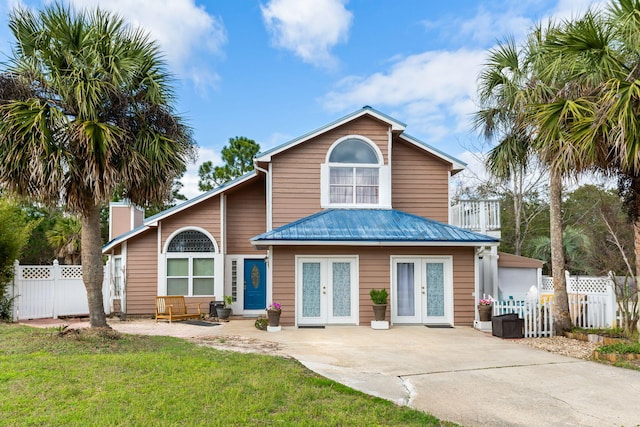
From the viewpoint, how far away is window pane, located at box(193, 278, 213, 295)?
1526 cm

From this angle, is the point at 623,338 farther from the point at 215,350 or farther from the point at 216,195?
the point at 216,195

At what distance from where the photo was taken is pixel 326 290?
13.2 m

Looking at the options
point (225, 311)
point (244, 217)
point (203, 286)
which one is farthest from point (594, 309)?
point (203, 286)

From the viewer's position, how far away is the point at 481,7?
14.8m

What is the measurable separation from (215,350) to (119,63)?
6126 mm

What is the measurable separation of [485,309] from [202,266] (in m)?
9.02

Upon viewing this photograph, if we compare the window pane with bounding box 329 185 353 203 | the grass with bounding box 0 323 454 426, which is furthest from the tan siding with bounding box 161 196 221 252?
the grass with bounding box 0 323 454 426

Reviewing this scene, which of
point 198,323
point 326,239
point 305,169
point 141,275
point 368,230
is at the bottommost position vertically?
point 198,323

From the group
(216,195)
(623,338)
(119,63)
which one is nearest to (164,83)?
(119,63)

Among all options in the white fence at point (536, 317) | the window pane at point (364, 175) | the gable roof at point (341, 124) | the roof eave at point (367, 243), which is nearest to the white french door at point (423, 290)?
the roof eave at point (367, 243)

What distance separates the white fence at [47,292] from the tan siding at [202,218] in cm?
365

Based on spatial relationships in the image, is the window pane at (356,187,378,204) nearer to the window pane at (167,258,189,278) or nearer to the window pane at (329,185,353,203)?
the window pane at (329,185,353,203)

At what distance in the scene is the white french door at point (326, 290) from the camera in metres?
13.1

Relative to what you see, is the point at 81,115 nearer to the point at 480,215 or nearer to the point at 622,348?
the point at 622,348
